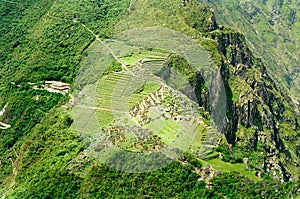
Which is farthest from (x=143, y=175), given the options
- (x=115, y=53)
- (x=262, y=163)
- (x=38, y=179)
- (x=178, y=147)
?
(x=262, y=163)

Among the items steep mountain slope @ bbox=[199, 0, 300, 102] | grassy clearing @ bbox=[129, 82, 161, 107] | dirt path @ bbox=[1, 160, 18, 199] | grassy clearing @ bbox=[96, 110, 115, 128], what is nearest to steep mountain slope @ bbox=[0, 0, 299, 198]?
dirt path @ bbox=[1, 160, 18, 199]

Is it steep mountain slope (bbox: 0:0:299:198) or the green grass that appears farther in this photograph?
the green grass

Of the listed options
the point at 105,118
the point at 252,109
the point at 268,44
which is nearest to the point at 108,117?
the point at 105,118

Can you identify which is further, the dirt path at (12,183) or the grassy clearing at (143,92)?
the dirt path at (12,183)

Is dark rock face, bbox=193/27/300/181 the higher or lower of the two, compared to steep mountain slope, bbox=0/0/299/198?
lower

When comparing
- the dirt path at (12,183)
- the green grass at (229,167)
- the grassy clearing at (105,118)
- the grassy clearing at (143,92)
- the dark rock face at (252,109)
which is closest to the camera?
the green grass at (229,167)

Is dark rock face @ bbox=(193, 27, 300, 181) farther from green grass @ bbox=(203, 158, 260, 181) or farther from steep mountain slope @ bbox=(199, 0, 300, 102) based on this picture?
steep mountain slope @ bbox=(199, 0, 300, 102)

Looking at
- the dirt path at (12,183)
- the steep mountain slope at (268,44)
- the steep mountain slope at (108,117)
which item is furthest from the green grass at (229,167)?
the steep mountain slope at (268,44)

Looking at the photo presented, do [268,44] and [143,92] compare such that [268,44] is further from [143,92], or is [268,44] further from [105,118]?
→ [105,118]

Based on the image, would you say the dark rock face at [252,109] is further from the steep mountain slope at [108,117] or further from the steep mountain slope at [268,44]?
the steep mountain slope at [268,44]
